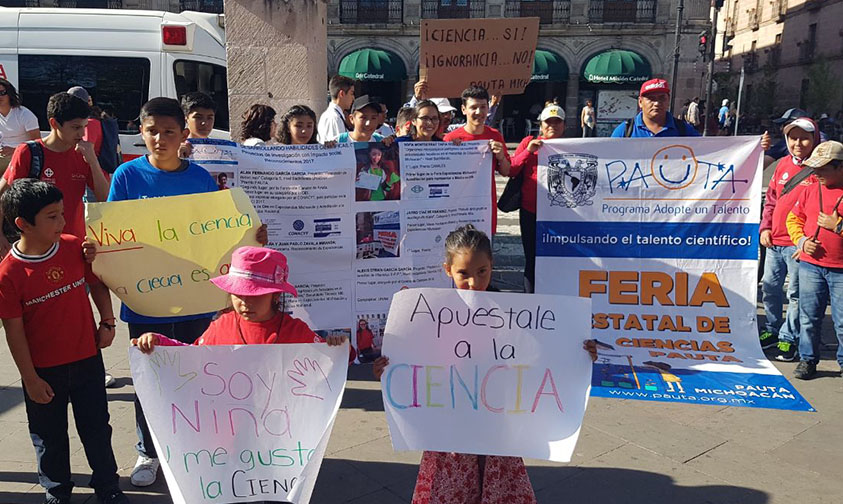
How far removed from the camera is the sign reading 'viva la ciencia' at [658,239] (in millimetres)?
5129

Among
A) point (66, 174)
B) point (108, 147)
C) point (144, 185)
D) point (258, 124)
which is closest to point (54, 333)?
point (144, 185)

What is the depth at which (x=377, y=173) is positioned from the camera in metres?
4.62

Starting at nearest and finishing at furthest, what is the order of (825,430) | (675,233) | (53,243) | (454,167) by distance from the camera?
1. (53,243)
2. (825,430)
3. (454,167)
4. (675,233)

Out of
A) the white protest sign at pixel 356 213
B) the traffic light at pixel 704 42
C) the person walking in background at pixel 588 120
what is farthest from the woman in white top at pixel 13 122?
the traffic light at pixel 704 42

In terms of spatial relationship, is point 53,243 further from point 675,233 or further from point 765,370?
point 765,370

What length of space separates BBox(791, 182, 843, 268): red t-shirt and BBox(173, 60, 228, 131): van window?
7.73 metres

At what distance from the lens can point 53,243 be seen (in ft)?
9.48

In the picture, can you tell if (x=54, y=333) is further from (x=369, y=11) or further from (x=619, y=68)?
(x=369, y=11)

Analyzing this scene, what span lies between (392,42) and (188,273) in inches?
1015

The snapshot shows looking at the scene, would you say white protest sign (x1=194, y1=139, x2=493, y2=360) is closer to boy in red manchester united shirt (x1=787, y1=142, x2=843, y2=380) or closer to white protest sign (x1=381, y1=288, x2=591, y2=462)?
white protest sign (x1=381, y1=288, x2=591, y2=462)

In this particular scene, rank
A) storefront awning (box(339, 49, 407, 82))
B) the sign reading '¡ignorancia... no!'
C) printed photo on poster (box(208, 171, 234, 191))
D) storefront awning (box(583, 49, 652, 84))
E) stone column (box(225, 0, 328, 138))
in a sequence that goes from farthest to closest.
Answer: storefront awning (box(339, 49, 407, 82)) → storefront awning (box(583, 49, 652, 84)) → the sign reading '¡ignorancia... no!' → stone column (box(225, 0, 328, 138)) → printed photo on poster (box(208, 171, 234, 191))

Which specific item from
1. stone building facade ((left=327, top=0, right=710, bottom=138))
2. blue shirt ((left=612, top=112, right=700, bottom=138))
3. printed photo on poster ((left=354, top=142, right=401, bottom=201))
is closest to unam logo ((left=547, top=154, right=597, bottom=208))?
blue shirt ((left=612, top=112, right=700, bottom=138))

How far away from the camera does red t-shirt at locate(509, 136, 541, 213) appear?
5328 millimetres

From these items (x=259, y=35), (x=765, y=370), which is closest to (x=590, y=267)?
(x=765, y=370)
